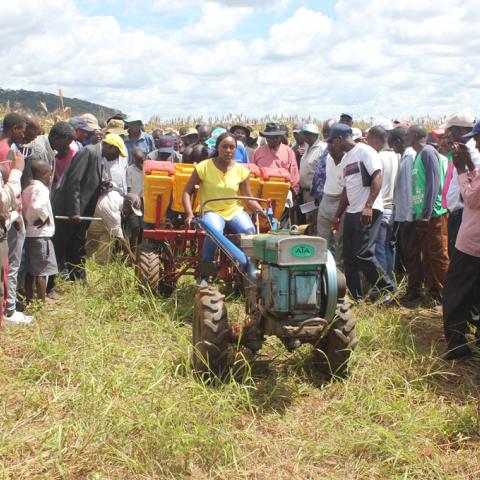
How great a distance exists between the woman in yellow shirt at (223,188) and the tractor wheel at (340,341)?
1847 mm

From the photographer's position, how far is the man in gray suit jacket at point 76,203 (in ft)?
25.0

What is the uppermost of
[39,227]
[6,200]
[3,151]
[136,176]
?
[3,151]

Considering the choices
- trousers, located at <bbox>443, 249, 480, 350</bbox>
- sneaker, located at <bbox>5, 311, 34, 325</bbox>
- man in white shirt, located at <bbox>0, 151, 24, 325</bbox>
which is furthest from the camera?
sneaker, located at <bbox>5, 311, 34, 325</bbox>

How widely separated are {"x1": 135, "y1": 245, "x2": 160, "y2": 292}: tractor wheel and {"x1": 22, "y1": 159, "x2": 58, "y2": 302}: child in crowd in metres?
0.85

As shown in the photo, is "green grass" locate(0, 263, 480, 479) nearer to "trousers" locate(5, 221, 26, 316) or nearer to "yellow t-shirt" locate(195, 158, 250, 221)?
"trousers" locate(5, 221, 26, 316)

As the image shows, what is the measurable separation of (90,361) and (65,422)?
37.2 inches

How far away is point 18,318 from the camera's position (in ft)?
20.3

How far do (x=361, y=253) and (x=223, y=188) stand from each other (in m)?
1.54

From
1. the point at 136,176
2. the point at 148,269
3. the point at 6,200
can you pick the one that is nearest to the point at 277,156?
the point at 136,176

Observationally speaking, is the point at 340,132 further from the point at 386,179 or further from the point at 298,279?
the point at 298,279

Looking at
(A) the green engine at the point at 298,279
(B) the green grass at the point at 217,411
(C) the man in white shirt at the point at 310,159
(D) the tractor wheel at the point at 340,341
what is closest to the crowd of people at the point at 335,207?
(C) the man in white shirt at the point at 310,159

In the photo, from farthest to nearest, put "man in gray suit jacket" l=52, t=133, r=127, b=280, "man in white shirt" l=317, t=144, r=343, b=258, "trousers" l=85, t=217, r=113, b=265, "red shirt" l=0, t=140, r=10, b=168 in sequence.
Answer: "trousers" l=85, t=217, r=113, b=265 < "man in white shirt" l=317, t=144, r=343, b=258 < "man in gray suit jacket" l=52, t=133, r=127, b=280 < "red shirt" l=0, t=140, r=10, b=168

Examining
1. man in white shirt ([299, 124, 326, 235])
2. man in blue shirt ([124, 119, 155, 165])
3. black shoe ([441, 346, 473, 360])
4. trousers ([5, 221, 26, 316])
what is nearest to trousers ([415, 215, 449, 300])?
black shoe ([441, 346, 473, 360])

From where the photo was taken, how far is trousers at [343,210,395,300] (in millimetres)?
6969
